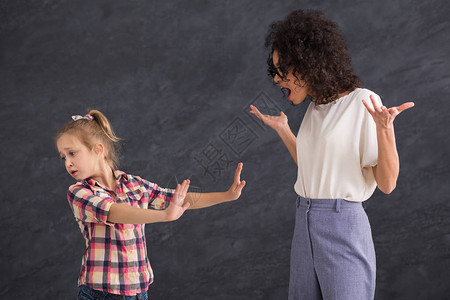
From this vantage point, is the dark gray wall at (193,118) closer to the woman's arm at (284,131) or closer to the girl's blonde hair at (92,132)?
the woman's arm at (284,131)

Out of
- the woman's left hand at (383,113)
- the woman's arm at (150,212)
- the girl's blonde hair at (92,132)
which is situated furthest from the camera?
the girl's blonde hair at (92,132)

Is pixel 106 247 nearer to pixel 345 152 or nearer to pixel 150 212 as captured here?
pixel 150 212

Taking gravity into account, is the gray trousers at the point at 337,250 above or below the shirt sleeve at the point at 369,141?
below

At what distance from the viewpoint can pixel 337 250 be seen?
5.41ft

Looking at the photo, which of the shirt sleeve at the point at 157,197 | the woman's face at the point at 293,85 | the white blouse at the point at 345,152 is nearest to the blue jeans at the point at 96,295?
the shirt sleeve at the point at 157,197

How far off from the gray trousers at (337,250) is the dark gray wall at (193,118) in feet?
4.11

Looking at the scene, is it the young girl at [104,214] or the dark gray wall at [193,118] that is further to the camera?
the dark gray wall at [193,118]

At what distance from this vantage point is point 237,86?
3.00 meters

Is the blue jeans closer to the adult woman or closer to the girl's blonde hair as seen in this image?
the girl's blonde hair

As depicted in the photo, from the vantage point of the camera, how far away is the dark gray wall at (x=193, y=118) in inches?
116

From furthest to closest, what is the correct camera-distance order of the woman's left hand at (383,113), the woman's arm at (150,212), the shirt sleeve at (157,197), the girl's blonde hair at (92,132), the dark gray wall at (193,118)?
the dark gray wall at (193,118), the shirt sleeve at (157,197), the girl's blonde hair at (92,132), the woman's arm at (150,212), the woman's left hand at (383,113)

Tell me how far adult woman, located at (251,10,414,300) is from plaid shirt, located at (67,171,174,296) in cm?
52

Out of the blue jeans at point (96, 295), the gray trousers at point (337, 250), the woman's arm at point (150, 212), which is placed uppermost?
the woman's arm at point (150, 212)

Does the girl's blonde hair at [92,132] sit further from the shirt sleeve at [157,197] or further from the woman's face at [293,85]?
the woman's face at [293,85]
